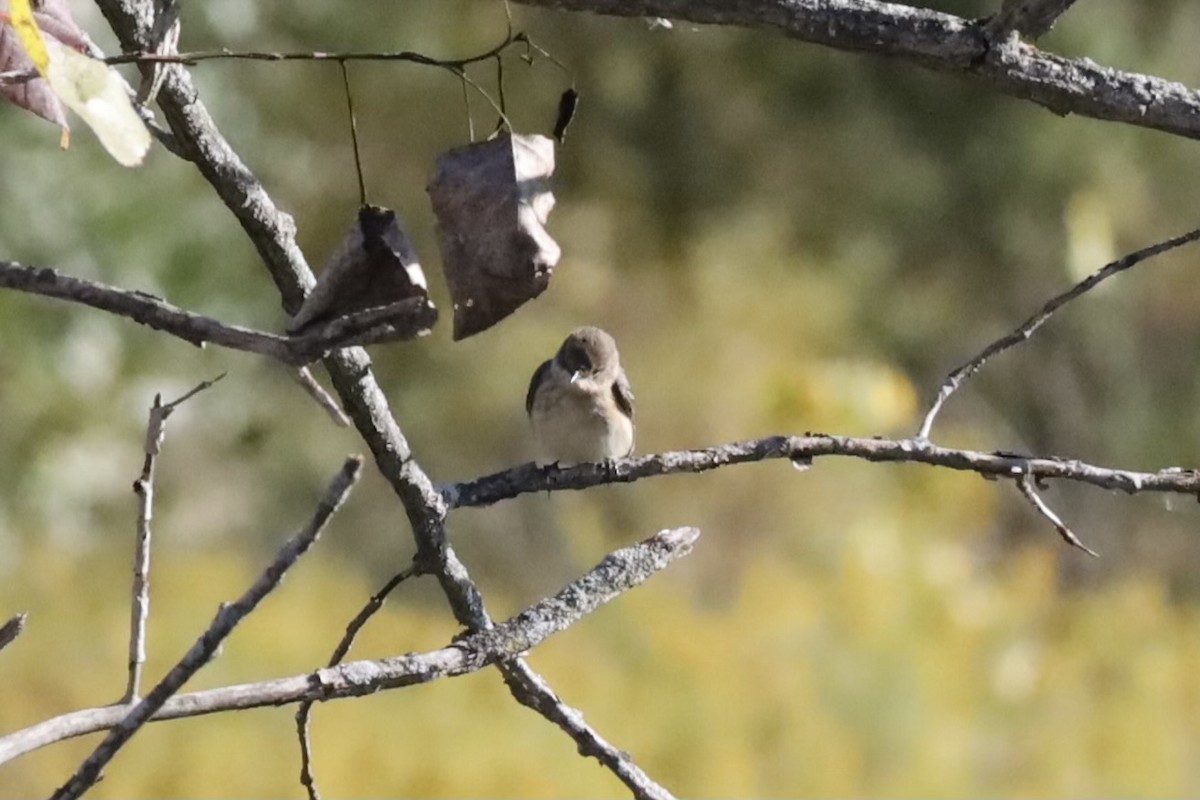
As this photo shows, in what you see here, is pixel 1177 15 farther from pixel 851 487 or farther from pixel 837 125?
pixel 851 487

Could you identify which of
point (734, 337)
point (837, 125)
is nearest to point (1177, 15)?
point (837, 125)

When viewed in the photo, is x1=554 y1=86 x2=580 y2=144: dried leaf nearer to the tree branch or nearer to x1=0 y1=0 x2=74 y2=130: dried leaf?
the tree branch

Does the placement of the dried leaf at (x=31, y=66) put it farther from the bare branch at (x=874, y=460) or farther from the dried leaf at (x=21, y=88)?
the bare branch at (x=874, y=460)

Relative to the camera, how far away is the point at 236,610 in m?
0.65

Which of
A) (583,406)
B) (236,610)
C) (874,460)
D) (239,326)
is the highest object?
(583,406)

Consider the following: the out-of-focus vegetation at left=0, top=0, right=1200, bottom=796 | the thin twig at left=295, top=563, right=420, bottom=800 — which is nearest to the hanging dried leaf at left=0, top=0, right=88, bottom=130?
the thin twig at left=295, top=563, right=420, bottom=800

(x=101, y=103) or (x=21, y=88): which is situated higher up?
(x=21, y=88)

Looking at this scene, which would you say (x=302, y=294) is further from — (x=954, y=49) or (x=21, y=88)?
(x=954, y=49)

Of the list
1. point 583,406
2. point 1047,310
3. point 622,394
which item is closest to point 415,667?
point 1047,310

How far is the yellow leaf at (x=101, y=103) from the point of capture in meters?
0.67

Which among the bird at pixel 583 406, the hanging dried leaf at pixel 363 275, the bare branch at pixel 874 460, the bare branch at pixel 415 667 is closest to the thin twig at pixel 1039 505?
the bare branch at pixel 874 460

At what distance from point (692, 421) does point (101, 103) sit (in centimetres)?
709

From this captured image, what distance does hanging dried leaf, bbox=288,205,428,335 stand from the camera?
0.70 meters

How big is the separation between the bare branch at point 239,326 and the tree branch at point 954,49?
31 cm
